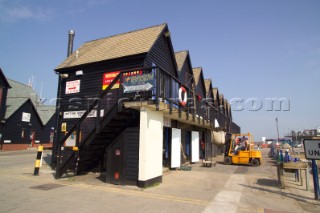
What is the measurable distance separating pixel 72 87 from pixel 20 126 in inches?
833

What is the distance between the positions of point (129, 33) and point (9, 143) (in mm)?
23142

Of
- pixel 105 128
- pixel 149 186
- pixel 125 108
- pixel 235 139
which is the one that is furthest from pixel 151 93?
pixel 235 139

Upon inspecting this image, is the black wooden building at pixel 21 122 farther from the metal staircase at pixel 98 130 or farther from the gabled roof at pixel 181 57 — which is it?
the gabled roof at pixel 181 57

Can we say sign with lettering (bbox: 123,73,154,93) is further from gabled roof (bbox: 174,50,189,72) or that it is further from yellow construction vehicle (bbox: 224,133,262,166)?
yellow construction vehicle (bbox: 224,133,262,166)

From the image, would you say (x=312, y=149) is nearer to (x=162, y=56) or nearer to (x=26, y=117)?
(x=162, y=56)

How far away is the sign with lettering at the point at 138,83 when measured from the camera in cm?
839

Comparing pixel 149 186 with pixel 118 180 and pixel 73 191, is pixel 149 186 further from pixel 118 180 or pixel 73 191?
pixel 73 191

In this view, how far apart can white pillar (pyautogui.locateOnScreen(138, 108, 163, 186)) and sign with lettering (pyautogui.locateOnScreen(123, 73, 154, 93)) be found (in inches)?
35.4

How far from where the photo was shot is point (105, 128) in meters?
9.08

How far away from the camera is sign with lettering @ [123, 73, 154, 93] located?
8.39 meters

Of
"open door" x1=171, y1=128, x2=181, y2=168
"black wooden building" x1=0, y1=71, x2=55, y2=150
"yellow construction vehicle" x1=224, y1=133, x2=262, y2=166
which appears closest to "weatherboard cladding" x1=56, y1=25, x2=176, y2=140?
"open door" x1=171, y1=128, x2=181, y2=168

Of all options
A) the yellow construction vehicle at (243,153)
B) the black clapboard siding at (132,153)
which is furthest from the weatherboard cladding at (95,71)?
the yellow construction vehicle at (243,153)

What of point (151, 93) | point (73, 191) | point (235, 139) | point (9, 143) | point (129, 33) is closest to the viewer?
point (73, 191)

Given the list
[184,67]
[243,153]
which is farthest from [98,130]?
[243,153]
